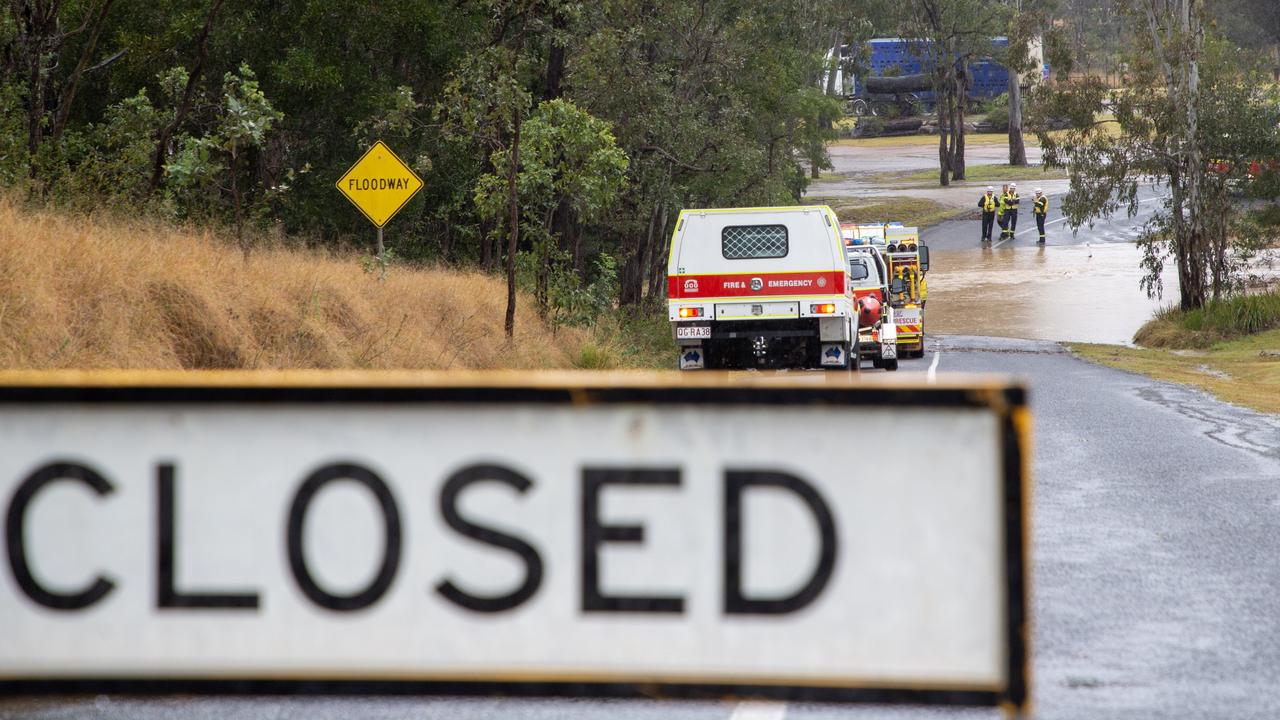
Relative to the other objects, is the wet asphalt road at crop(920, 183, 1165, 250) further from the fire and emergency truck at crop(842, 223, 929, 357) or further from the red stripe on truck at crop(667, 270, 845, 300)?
the red stripe on truck at crop(667, 270, 845, 300)

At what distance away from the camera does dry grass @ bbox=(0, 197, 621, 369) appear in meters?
12.4

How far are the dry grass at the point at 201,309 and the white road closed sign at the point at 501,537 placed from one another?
9.48m

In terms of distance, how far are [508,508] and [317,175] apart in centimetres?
2666

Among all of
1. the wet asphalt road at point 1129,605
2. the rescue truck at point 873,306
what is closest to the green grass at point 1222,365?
the rescue truck at point 873,306

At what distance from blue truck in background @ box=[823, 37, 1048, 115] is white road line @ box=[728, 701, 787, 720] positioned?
253 feet

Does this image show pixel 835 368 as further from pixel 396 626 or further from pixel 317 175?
pixel 396 626

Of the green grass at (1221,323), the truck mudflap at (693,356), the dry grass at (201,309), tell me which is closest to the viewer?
the dry grass at (201,309)

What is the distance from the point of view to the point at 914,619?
2271mm

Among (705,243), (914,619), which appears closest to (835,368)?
(705,243)

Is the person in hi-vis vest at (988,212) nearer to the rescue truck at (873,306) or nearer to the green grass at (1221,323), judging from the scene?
the green grass at (1221,323)

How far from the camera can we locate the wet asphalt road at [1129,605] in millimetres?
5723

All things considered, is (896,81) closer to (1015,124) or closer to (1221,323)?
(1015,124)

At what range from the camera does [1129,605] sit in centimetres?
769

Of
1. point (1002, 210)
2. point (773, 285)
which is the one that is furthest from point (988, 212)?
point (773, 285)
